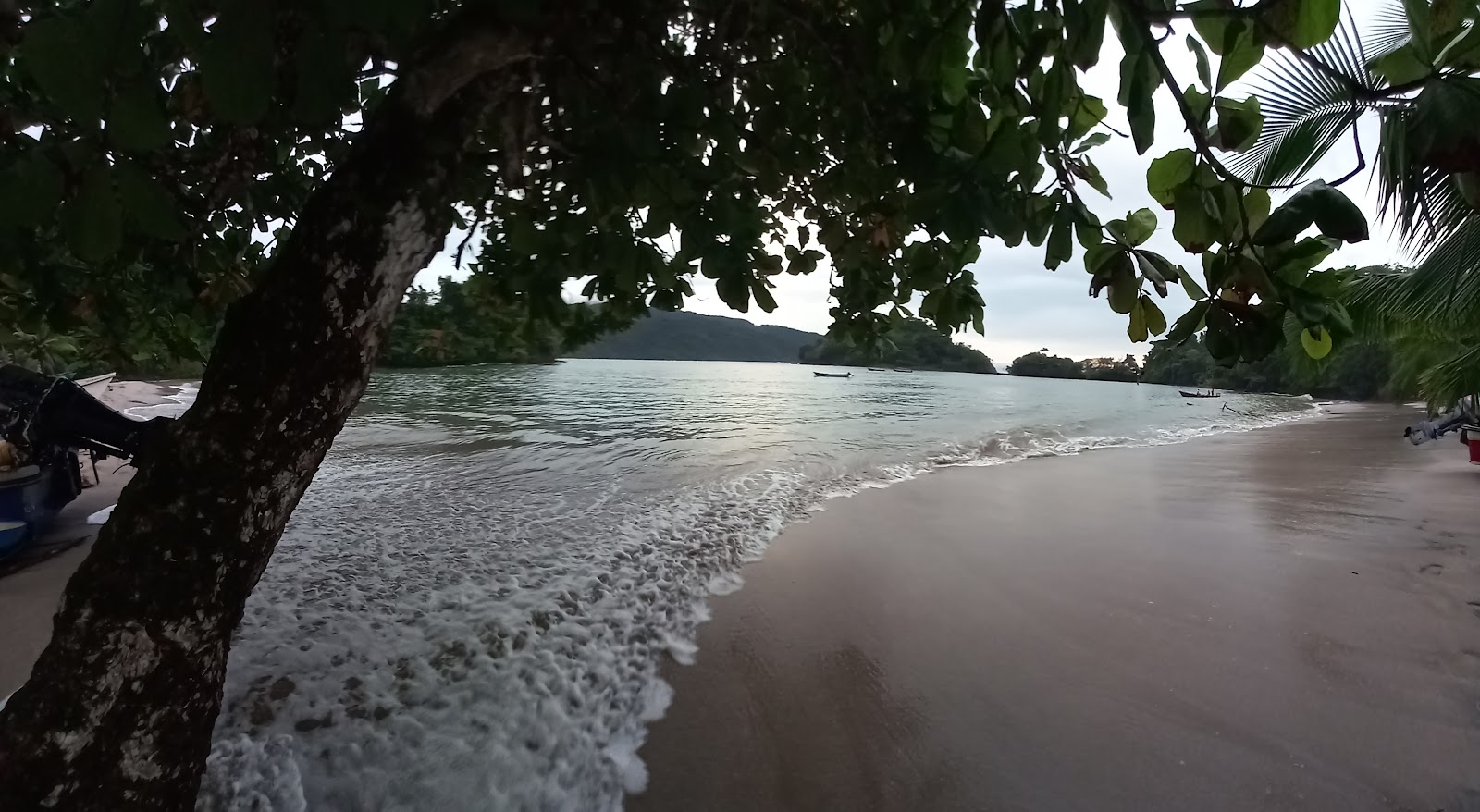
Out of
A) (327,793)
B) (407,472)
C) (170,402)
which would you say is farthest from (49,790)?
(170,402)

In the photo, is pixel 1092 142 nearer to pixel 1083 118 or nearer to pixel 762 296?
pixel 1083 118

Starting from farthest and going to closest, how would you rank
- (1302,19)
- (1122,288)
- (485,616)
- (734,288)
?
(485,616) → (734,288) → (1122,288) → (1302,19)

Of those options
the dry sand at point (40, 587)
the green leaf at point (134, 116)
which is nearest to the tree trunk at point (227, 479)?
the green leaf at point (134, 116)

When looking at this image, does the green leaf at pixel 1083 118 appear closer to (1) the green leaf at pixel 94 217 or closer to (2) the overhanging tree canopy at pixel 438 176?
(2) the overhanging tree canopy at pixel 438 176

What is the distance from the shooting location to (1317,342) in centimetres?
112

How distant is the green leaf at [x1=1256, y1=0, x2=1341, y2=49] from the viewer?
2.81 ft

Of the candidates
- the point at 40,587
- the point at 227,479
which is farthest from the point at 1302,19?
the point at 40,587

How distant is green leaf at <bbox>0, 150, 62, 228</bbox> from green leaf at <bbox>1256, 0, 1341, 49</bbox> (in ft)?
5.67

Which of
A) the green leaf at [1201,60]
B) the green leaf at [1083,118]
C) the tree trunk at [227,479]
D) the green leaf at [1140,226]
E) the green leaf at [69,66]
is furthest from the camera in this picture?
the green leaf at [1083,118]

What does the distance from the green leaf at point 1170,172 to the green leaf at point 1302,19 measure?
214 millimetres

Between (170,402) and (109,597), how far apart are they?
86.3ft

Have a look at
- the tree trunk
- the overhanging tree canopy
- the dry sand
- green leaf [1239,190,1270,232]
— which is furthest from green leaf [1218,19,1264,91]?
the dry sand

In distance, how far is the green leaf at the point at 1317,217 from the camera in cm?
85

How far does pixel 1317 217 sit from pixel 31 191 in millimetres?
1840
